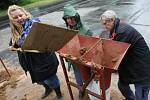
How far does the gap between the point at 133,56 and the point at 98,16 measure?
8.14 meters

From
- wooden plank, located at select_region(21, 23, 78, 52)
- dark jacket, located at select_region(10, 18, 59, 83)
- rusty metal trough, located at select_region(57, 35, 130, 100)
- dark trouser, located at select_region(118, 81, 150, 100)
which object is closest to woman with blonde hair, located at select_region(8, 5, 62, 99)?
dark jacket, located at select_region(10, 18, 59, 83)

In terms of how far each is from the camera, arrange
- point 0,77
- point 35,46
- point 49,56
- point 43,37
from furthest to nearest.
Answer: point 0,77 < point 49,56 < point 35,46 < point 43,37

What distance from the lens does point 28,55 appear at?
14.9ft

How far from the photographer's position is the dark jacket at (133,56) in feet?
11.8

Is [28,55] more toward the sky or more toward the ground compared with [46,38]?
more toward the ground

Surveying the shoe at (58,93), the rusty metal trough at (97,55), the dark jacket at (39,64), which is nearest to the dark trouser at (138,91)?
the rusty metal trough at (97,55)

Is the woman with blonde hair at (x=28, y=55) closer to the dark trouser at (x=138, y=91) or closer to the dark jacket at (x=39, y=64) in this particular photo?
the dark jacket at (x=39, y=64)

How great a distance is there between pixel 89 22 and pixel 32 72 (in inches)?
255

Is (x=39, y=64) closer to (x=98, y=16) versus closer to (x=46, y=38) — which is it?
(x=46, y=38)

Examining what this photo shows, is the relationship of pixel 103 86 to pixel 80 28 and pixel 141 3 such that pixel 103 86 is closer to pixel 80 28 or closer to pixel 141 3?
pixel 80 28

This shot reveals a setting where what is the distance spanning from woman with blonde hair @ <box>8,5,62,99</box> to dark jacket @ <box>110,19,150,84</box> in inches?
48.8

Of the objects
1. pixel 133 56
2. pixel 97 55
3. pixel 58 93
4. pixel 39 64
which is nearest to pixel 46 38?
pixel 97 55

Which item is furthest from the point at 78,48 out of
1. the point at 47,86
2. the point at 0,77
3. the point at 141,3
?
the point at 141,3

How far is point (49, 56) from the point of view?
4.69 meters
